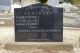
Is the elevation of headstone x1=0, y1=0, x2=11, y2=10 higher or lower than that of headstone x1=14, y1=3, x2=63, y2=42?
higher

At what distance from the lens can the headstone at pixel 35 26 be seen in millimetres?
7203

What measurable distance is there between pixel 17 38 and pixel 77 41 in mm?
1635

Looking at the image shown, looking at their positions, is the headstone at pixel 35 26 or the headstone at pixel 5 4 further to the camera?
the headstone at pixel 5 4

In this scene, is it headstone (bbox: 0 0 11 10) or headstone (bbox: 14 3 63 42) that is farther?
headstone (bbox: 0 0 11 10)

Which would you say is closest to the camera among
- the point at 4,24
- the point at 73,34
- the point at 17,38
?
the point at 17,38

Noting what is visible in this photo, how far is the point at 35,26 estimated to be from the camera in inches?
284

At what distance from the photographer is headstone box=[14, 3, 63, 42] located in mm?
7203

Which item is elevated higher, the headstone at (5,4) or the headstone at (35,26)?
the headstone at (5,4)

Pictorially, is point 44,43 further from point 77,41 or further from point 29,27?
point 77,41

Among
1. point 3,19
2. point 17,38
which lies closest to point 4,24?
point 3,19

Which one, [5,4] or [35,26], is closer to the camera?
[35,26]

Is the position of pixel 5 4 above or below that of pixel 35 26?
above

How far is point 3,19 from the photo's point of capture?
1066 centimetres

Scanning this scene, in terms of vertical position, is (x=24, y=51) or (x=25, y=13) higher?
(x=25, y=13)
